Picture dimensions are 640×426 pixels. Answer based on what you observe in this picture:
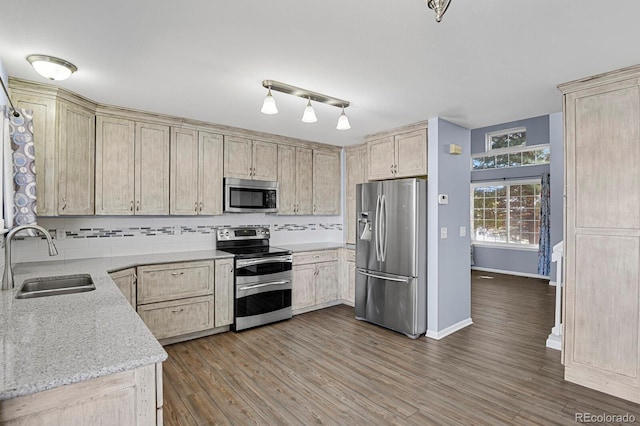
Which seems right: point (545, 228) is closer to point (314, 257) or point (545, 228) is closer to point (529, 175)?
point (529, 175)

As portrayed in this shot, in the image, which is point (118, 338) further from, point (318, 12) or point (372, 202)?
point (372, 202)

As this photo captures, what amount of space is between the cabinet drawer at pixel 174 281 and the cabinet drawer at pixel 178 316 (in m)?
0.07

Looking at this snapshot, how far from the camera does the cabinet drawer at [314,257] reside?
441 centimetres

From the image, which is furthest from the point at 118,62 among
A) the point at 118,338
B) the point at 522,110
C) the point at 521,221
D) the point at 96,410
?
the point at 521,221

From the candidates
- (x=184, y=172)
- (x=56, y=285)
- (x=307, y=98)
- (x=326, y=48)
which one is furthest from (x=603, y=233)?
Result: (x=56, y=285)

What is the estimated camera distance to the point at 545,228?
684cm

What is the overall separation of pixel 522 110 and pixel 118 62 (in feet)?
11.7

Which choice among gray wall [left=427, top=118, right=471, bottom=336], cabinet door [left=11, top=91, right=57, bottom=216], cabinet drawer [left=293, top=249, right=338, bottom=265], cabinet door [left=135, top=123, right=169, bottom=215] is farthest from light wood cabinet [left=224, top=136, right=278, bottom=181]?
gray wall [left=427, top=118, right=471, bottom=336]

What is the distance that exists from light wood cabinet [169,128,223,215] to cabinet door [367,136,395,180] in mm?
1903

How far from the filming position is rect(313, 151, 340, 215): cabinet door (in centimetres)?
502

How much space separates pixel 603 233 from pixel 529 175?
533 cm

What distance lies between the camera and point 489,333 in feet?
12.5

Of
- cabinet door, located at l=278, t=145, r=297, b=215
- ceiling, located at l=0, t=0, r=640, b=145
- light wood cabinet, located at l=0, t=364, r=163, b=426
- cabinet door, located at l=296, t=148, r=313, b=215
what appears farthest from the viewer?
cabinet door, located at l=296, t=148, r=313, b=215

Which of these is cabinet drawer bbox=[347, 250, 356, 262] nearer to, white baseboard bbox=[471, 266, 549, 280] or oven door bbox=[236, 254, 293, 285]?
oven door bbox=[236, 254, 293, 285]
